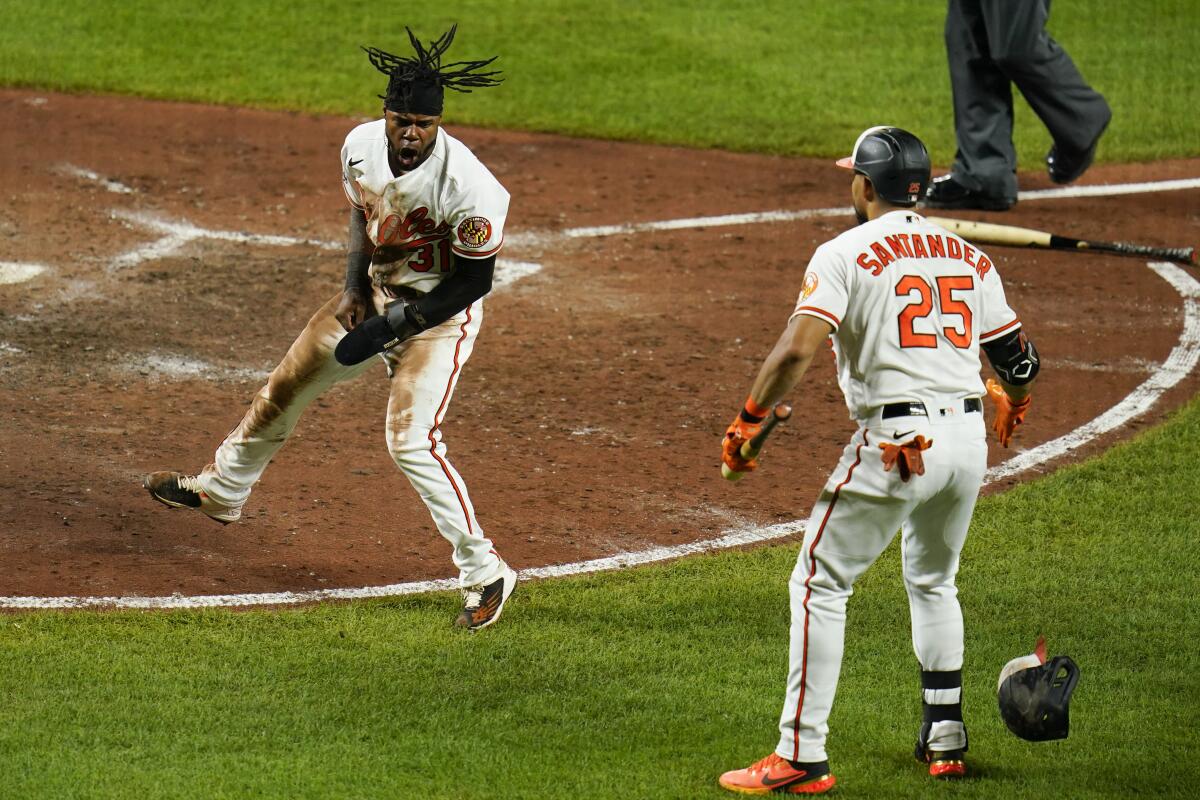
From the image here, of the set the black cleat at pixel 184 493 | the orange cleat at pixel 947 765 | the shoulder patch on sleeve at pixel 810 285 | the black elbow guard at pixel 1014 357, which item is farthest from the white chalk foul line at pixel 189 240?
the orange cleat at pixel 947 765

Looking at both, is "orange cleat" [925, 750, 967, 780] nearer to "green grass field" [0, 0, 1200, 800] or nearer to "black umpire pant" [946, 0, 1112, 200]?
"green grass field" [0, 0, 1200, 800]

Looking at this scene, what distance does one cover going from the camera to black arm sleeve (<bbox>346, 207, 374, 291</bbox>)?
6.20 metres

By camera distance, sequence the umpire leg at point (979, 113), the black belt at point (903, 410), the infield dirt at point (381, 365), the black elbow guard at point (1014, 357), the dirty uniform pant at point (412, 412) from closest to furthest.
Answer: the black belt at point (903, 410) → the black elbow guard at point (1014, 357) → the dirty uniform pant at point (412, 412) → the infield dirt at point (381, 365) → the umpire leg at point (979, 113)

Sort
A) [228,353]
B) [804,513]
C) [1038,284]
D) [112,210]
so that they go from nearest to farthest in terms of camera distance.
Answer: [804,513] → [228,353] → [1038,284] → [112,210]

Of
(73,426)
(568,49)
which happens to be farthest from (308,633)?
(568,49)

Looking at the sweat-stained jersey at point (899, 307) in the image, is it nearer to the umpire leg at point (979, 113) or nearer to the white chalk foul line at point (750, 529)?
the white chalk foul line at point (750, 529)

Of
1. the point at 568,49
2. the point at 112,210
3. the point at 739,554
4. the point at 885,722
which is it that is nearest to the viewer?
the point at 885,722

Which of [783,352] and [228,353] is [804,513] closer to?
[783,352]

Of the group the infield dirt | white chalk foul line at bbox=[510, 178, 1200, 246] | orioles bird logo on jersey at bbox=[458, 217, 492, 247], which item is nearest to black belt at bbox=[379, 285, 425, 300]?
orioles bird logo on jersey at bbox=[458, 217, 492, 247]

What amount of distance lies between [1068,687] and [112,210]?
800cm

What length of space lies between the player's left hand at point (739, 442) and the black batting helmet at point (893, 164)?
78cm

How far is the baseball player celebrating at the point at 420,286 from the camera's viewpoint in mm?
5879

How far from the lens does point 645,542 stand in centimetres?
684

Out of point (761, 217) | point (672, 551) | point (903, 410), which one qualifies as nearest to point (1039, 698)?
point (903, 410)
